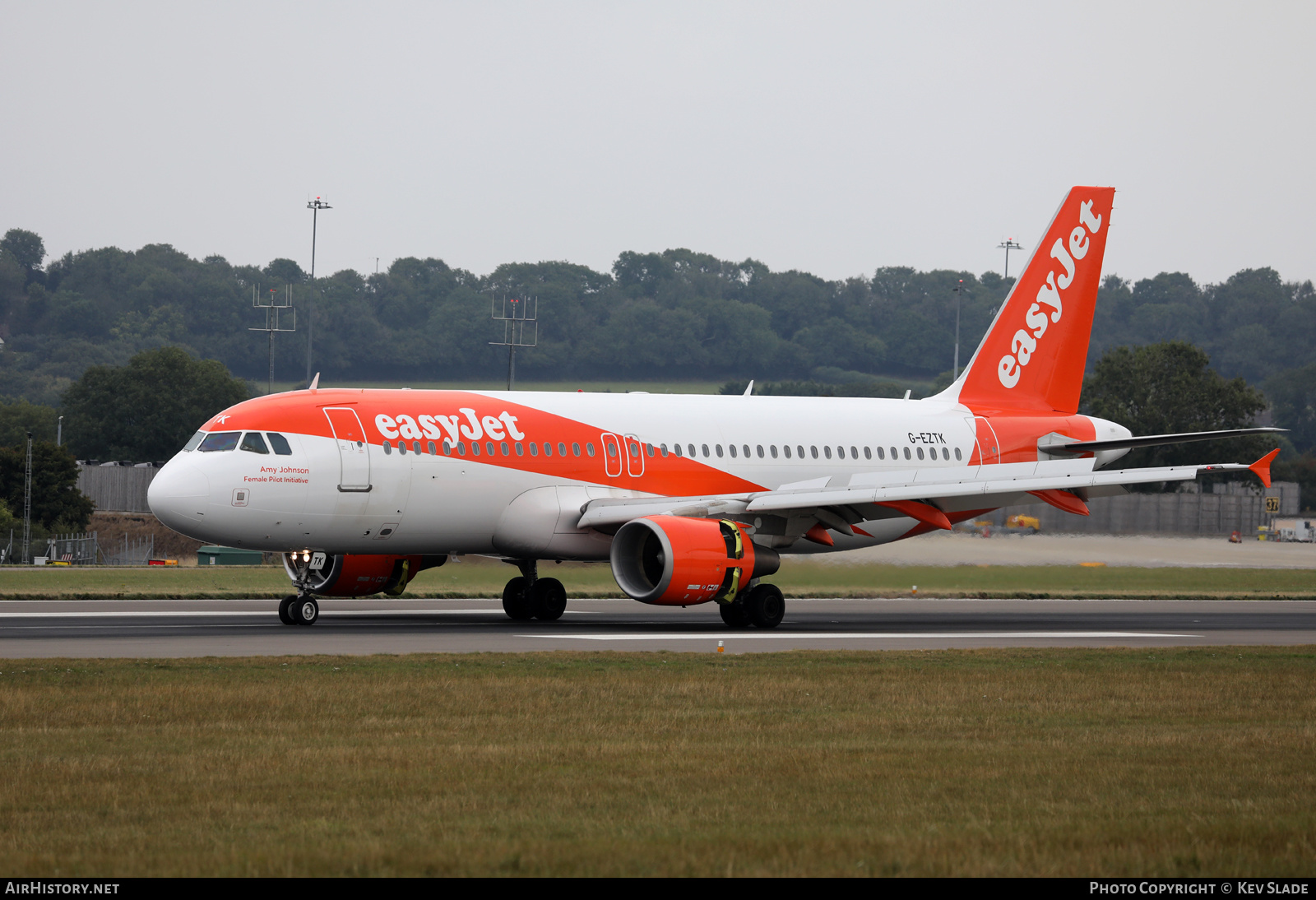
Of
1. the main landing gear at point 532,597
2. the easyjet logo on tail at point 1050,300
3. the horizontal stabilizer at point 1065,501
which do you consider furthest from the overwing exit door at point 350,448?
the easyjet logo on tail at point 1050,300

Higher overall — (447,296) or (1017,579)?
(447,296)

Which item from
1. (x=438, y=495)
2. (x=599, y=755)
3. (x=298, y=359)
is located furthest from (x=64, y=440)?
(x=599, y=755)

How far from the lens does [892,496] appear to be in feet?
90.9

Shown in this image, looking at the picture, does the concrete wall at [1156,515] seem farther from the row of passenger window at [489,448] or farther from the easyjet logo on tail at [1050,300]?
the row of passenger window at [489,448]

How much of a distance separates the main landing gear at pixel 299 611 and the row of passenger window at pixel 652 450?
2.74 meters

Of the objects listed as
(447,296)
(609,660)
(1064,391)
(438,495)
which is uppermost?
(447,296)

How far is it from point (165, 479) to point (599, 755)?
14444 mm

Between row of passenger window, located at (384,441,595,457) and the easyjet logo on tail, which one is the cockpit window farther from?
the easyjet logo on tail

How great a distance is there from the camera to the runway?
72.2 feet

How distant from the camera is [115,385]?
10738 cm

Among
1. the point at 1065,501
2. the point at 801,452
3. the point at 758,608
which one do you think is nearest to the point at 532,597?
the point at 758,608

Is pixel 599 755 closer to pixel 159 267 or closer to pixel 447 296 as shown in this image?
pixel 447 296

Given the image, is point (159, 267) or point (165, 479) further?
point (159, 267)

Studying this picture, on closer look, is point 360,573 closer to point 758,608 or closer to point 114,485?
point 758,608
